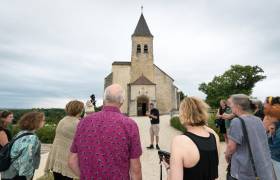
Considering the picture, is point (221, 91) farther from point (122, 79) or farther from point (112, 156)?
point (112, 156)

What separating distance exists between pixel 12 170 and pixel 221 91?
40250 mm

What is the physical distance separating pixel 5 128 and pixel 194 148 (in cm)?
326

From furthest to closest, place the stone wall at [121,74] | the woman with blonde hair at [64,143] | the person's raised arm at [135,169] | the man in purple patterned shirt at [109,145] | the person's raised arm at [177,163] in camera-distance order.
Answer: the stone wall at [121,74], the woman with blonde hair at [64,143], the person's raised arm at [135,169], the man in purple patterned shirt at [109,145], the person's raised arm at [177,163]

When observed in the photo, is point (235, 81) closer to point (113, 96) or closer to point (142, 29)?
point (142, 29)

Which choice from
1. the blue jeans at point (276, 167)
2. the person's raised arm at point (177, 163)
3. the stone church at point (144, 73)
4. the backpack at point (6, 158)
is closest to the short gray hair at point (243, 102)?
the blue jeans at point (276, 167)

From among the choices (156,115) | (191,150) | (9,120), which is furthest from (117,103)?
(156,115)

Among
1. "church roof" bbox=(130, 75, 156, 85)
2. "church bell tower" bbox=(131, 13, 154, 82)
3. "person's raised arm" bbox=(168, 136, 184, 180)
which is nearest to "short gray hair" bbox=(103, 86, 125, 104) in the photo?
"person's raised arm" bbox=(168, 136, 184, 180)

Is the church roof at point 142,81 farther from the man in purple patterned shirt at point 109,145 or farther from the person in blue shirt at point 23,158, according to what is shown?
the man in purple patterned shirt at point 109,145

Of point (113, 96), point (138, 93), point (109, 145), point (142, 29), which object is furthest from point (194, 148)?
point (142, 29)

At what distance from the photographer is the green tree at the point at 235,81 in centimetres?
4053

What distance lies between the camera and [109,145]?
2.62 m

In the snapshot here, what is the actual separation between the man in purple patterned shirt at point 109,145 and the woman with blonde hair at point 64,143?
148cm

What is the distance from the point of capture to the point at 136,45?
41.2 m

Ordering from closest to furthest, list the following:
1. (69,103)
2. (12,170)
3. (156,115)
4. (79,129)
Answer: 1. (79,129)
2. (12,170)
3. (69,103)
4. (156,115)
